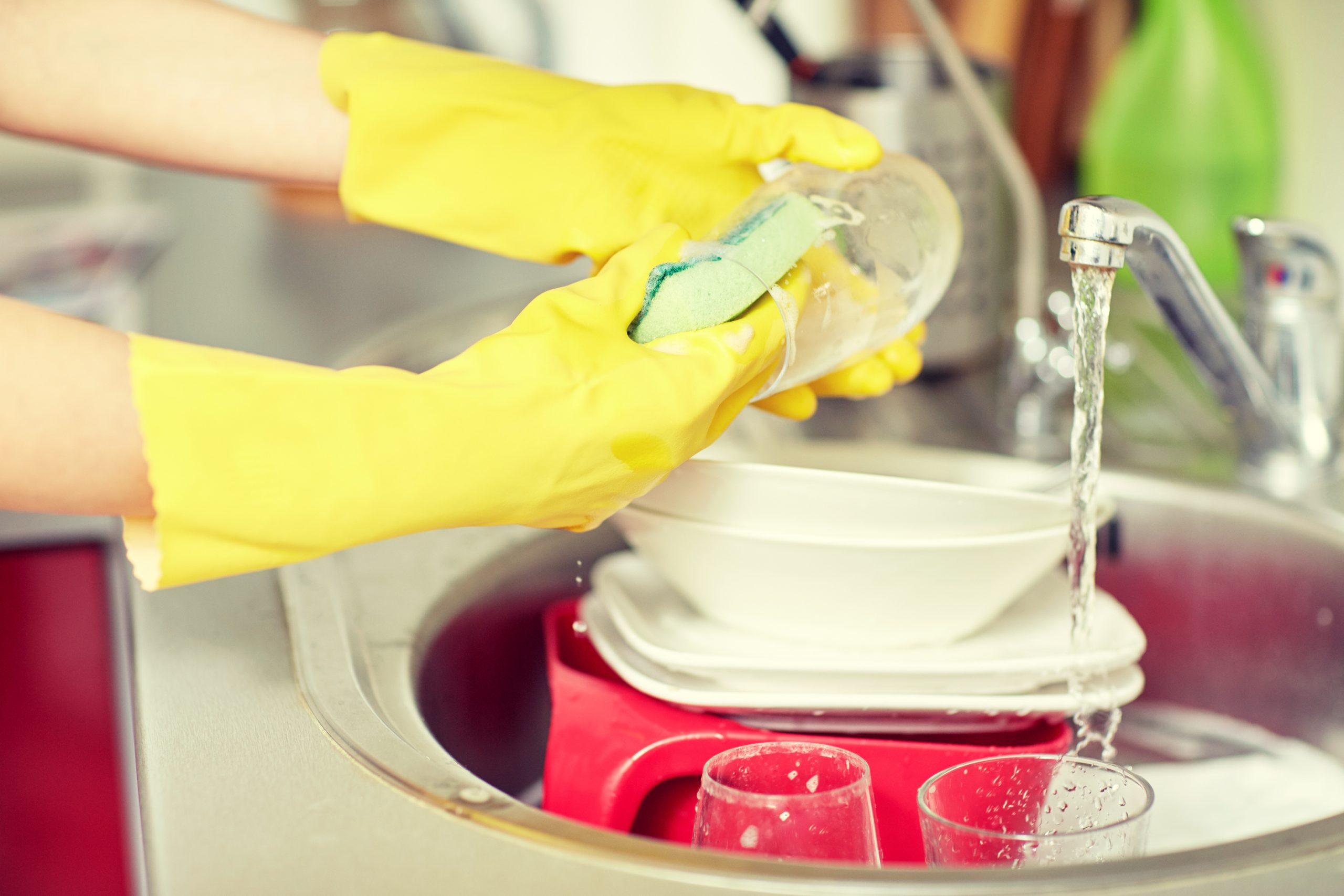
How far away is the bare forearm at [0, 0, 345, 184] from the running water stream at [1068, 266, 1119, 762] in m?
0.44

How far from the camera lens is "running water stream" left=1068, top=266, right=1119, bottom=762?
2.03ft

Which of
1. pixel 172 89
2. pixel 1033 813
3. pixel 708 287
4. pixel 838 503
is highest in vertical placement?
pixel 172 89

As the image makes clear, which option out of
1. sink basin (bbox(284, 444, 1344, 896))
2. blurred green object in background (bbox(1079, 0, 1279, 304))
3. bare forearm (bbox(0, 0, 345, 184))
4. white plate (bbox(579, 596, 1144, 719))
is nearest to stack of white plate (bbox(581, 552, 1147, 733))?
white plate (bbox(579, 596, 1144, 719))

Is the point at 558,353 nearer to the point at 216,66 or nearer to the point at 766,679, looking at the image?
the point at 766,679

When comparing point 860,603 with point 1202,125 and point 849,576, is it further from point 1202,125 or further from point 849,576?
point 1202,125

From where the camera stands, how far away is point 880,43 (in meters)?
1.57

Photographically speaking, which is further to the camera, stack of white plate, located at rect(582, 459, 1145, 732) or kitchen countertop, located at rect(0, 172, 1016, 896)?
stack of white plate, located at rect(582, 459, 1145, 732)

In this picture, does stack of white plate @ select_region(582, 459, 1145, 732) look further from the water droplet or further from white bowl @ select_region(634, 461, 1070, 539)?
the water droplet

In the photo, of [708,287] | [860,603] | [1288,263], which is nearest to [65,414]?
[708,287]

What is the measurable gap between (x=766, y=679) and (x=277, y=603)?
29 cm

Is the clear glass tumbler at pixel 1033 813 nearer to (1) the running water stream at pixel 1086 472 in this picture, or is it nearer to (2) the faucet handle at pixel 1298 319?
(1) the running water stream at pixel 1086 472

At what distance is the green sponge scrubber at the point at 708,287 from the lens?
59cm

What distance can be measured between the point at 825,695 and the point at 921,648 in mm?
80

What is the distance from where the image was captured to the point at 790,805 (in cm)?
53
